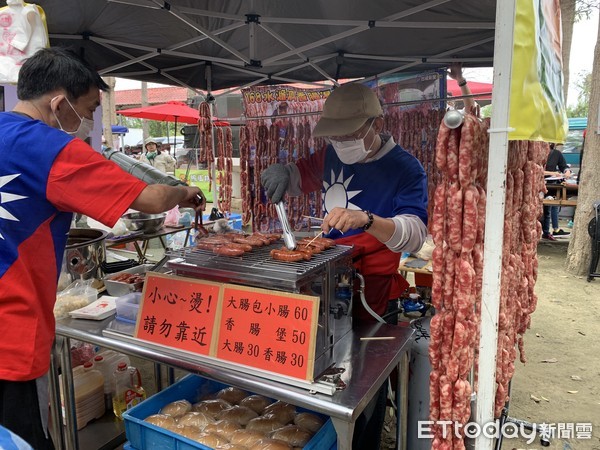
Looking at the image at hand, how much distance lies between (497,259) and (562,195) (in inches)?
414

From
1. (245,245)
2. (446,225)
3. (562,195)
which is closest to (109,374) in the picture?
(245,245)

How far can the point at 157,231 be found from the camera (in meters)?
5.24

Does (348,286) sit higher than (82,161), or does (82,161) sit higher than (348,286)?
(82,161)

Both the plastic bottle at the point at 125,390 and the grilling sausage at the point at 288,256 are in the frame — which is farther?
the plastic bottle at the point at 125,390

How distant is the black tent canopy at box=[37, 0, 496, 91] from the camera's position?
369cm

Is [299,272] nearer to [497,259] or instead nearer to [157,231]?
[497,259]

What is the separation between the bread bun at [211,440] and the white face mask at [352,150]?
181 centimetres

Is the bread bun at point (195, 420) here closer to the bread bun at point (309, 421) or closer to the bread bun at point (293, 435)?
the bread bun at point (293, 435)

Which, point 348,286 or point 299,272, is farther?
point 348,286

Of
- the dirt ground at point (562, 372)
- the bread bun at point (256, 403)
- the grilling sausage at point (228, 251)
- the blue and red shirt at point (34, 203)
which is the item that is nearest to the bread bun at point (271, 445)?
the bread bun at point (256, 403)

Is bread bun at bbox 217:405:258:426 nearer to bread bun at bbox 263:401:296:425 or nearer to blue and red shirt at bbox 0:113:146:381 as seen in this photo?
bread bun at bbox 263:401:296:425

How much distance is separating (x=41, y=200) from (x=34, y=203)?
1.1 inches

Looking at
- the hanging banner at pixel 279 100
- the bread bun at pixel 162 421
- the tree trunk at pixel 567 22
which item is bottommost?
the bread bun at pixel 162 421

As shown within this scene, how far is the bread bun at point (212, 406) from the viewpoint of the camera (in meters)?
2.49
